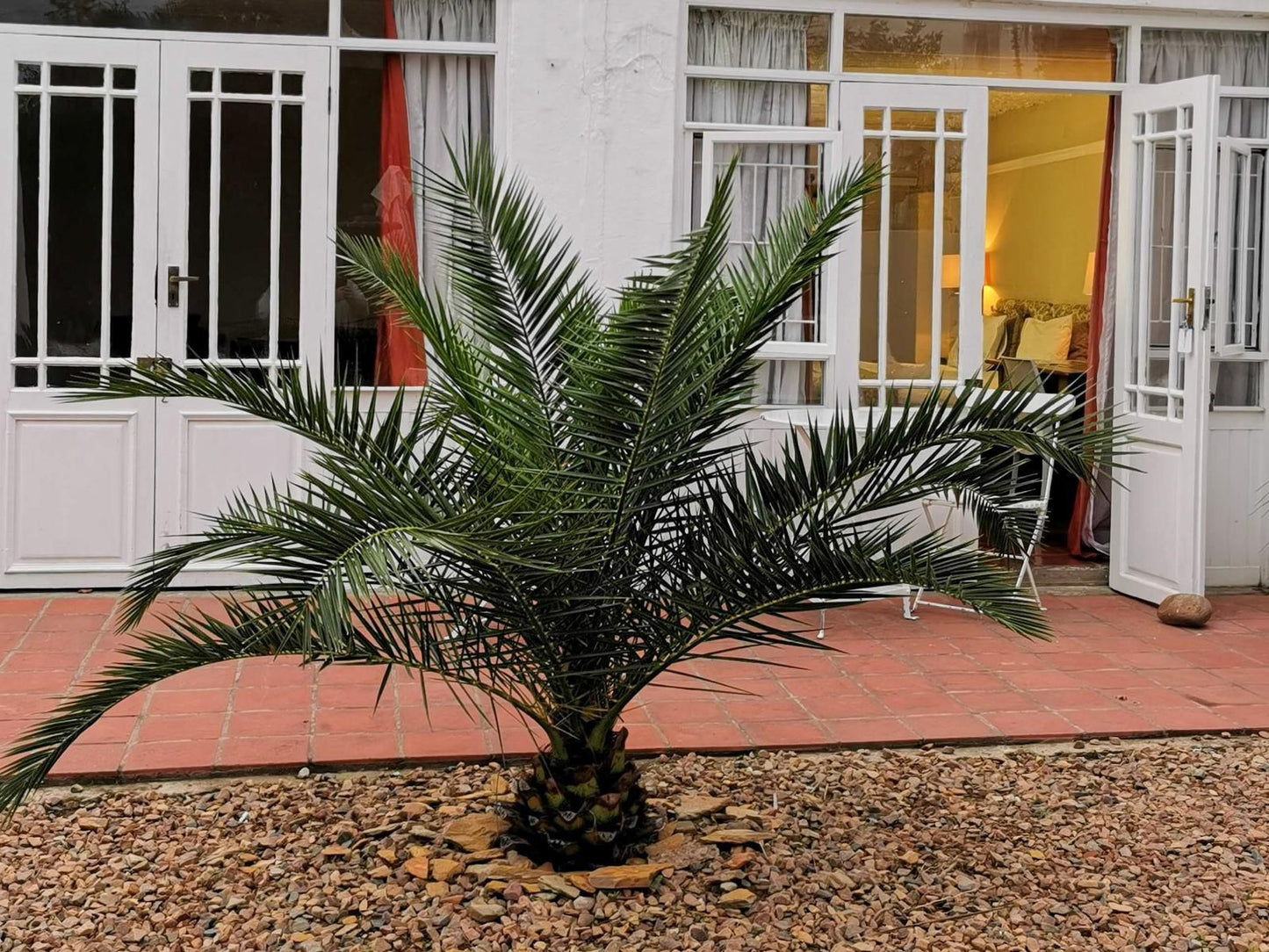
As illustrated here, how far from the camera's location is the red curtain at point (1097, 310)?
770 cm

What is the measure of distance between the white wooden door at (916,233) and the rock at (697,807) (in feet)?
10.7

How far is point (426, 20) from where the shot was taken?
6.96 m

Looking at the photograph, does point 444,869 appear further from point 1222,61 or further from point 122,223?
point 1222,61

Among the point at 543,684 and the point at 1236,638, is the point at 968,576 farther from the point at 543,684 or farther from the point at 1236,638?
the point at 1236,638

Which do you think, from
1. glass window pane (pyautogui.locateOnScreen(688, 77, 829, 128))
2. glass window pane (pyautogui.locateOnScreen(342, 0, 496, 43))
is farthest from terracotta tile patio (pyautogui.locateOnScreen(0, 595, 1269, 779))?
glass window pane (pyautogui.locateOnScreen(342, 0, 496, 43))

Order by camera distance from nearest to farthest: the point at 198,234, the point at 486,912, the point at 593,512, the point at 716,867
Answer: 1. the point at 593,512
2. the point at 486,912
3. the point at 716,867
4. the point at 198,234

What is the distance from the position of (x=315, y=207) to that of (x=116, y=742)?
2913 mm

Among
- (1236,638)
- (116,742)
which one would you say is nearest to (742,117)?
(1236,638)

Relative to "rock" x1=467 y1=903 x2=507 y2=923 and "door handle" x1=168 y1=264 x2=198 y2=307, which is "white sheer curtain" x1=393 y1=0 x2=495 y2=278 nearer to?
"door handle" x1=168 y1=264 x2=198 y2=307

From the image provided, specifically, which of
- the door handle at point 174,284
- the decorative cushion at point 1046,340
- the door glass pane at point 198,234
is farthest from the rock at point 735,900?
the decorative cushion at point 1046,340

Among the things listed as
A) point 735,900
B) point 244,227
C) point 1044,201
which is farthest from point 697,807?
point 1044,201

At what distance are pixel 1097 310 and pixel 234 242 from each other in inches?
166

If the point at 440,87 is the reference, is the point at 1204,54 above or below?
above

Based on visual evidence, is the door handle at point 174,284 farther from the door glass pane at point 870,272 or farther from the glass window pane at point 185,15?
the door glass pane at point 870,272
